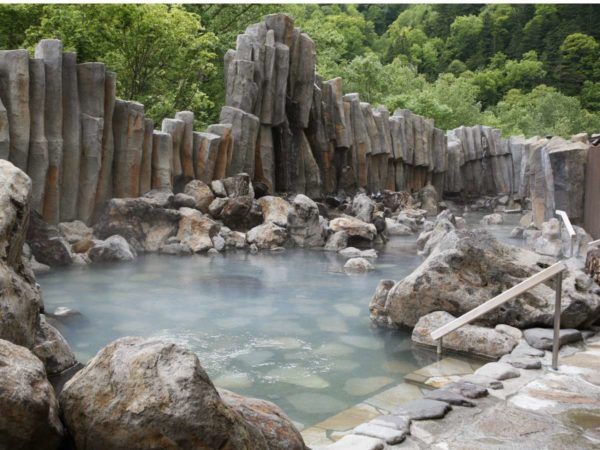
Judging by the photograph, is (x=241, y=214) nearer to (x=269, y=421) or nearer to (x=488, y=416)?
(x=488, y=416)

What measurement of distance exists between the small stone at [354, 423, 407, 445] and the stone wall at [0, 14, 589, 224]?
9.46 m

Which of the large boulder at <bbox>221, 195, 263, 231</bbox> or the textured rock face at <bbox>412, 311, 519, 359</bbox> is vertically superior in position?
the large boulder at <bbox>221, 195, 263, 231</bbox>

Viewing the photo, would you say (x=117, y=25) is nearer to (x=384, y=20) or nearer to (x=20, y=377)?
(x=20, y=377)

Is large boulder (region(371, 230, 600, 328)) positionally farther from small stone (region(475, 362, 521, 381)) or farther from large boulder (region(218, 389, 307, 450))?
large boulder (region(218, 389, 307, 450))

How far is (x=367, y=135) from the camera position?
971 inches

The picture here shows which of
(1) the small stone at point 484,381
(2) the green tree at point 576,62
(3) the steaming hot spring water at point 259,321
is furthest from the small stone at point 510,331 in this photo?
(2) the green tree at point 576,62

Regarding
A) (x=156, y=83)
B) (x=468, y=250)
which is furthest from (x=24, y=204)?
(x=156, y=83)

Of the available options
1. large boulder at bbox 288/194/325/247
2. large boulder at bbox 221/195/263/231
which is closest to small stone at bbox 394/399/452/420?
large boulder at bbox 288/194/325/247

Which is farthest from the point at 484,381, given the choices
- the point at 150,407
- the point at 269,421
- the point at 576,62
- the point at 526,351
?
the point at 576,62

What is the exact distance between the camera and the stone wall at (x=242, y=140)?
1234 cm

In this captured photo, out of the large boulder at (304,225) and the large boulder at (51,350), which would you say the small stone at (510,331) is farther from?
the large boulder at (304,225)

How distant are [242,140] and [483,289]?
11.8 m

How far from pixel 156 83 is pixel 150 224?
8.73 m

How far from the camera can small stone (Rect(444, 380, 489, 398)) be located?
4707mm
